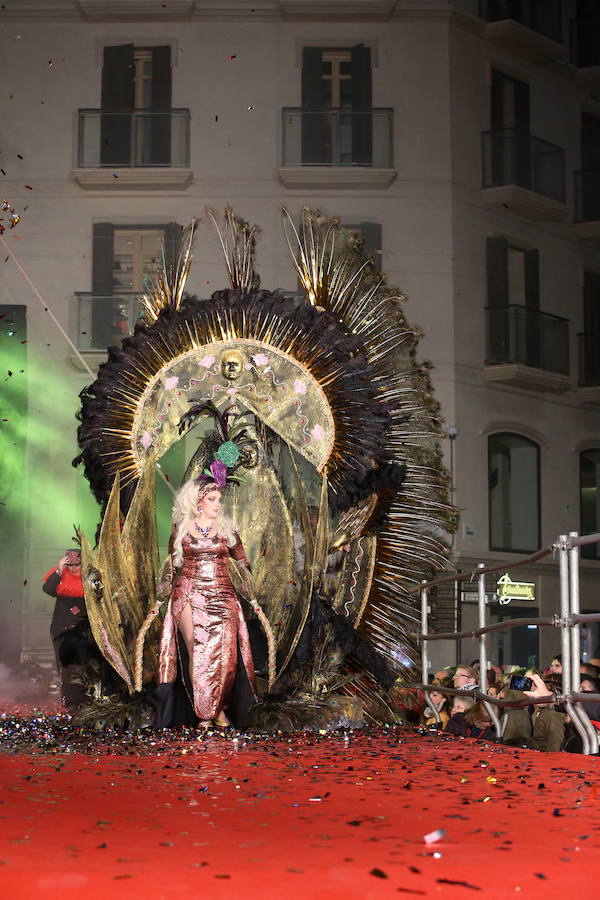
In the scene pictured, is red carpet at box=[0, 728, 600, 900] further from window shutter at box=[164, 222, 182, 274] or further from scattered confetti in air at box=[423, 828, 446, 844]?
window shutter at box=[164, 222, 182, 274]

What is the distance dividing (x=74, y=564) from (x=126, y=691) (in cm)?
351

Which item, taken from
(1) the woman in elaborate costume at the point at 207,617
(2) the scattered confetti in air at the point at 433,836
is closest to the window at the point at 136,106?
(1) the woman in elaborate costume at the point at 207,617

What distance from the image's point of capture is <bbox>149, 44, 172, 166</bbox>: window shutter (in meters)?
→ 19.2

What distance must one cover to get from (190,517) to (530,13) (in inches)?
584

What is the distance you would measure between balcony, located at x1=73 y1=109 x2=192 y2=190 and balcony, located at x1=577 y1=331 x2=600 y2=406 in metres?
6.49

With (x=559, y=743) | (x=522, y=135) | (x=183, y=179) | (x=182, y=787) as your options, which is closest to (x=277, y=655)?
(x=559, y=743)

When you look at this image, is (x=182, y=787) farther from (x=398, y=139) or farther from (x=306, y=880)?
(x=398, y=139)

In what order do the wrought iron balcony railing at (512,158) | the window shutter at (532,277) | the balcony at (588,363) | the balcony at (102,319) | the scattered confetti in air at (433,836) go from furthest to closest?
the balcony at (588,363), the window shutter at (532,277), the wrought iron balcony railing at (512,158), the balcony at (102,319), the scattered confetti in air at (433,836)

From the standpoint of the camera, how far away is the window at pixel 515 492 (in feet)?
65.3

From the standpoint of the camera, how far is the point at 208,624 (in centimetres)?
815

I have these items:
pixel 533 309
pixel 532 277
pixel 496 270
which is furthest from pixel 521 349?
pixel 532 277

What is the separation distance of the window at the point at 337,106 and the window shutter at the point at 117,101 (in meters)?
2.48

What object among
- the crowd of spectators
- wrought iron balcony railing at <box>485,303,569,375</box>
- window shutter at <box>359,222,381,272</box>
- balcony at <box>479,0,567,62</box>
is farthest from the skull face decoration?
balcony at <box>479,0,567,62</box>

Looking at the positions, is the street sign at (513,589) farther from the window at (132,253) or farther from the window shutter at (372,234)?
the window at (132,253)
